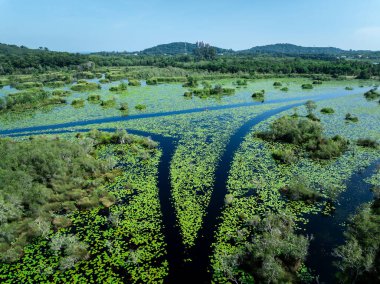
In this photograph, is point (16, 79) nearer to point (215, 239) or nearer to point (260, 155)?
point (260, 155)

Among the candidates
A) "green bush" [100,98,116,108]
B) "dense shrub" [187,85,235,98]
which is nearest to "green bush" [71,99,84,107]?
"green bush" [100,98,116,108]

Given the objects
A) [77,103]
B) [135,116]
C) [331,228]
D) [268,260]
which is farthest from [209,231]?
[77,103]

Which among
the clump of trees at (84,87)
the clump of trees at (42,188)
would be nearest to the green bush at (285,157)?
the clump of trees at (42,188)

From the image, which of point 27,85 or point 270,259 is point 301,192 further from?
point 27,85

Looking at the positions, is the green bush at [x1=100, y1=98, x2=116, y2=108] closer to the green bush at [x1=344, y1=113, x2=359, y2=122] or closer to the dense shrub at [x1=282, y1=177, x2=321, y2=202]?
the green bush at [x1=344, y1=113, x2=359, y2=122]

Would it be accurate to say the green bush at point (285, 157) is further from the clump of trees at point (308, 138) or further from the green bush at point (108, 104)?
the green bush at point (108, 104)

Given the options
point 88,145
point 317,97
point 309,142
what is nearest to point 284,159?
point 309,142
